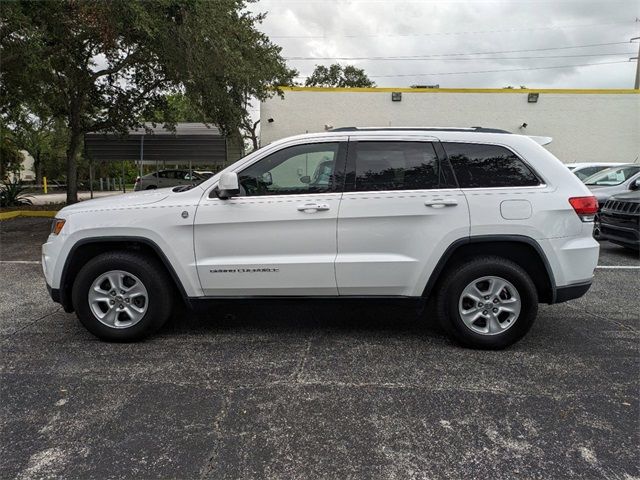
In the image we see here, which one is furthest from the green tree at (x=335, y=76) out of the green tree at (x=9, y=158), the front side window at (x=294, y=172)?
the front side window at (x=294, y=172)

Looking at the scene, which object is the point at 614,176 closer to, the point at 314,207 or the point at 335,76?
the point at 314,207

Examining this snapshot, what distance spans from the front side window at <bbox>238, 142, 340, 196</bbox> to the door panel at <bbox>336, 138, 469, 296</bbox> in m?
0.20

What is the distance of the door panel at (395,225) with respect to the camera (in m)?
3.96

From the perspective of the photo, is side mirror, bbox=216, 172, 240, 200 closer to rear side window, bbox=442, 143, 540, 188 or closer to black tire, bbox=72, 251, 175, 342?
black tire, bbox=72, 251, 175, 342

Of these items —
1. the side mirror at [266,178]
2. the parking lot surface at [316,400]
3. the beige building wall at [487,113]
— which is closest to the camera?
the parking lot surface at [316,400]

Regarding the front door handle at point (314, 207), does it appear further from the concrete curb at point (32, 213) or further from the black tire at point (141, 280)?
the concrete curb at point (32, 213)

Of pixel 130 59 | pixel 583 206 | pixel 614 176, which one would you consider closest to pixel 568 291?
pixel 583 206

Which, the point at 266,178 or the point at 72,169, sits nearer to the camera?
the point at 266,178

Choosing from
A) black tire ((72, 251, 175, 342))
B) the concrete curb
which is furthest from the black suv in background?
the concrete curb

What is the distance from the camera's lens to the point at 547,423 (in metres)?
2.96

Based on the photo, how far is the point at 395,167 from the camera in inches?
162

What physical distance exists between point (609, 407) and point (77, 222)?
4.30 m

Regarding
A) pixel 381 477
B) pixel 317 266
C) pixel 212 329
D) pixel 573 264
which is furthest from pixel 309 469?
pixel 573 264

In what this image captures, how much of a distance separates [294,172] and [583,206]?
242 cm
